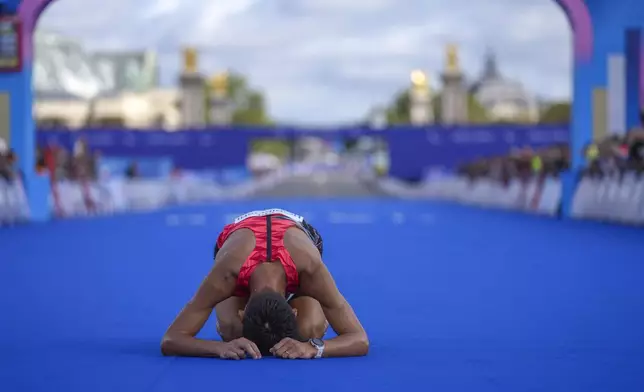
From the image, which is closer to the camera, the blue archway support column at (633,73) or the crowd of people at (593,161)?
the crowd of people at (593,161)

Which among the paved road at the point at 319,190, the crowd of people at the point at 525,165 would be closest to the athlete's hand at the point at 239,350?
the crowd of people at the point at 525,165

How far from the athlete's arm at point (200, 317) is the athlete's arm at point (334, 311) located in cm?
41

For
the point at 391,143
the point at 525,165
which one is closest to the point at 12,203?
the point at 525,165

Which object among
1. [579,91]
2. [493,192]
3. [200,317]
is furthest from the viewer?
[493,192]

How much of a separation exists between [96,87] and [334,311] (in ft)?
446

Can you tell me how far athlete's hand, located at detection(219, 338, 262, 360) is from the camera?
5660 mm

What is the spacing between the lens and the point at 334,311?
5895 millimetres

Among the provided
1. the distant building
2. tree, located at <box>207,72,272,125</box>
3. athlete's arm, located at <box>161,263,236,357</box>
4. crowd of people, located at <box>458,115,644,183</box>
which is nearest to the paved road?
crowd of people, located at <box>458,115,644,183</box>

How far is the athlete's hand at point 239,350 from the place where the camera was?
566cm

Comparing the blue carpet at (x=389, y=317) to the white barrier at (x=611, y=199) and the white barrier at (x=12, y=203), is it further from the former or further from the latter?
the white barrier at (x=12, y=203)

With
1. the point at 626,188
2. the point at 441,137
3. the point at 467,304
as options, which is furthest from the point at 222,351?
the point at 441,137

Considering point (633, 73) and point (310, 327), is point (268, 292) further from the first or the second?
point (633, 73)

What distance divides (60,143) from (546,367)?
187 feet

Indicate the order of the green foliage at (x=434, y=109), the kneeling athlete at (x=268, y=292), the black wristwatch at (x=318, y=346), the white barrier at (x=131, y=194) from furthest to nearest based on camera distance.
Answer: the green foliage at (x=434, y=109) → the white barrier at (x=131, y=194) → the black wristwatch at (x=318, y=346) → the kneeling athlete at (x=268, y=292)
